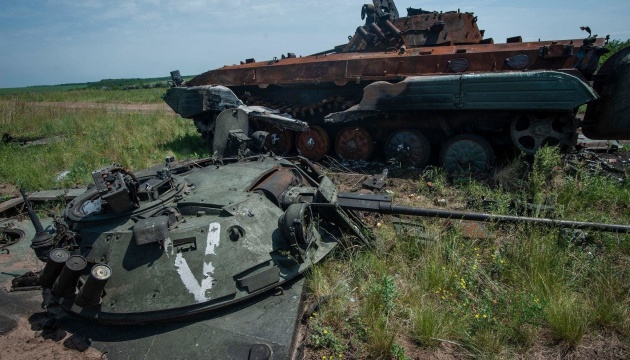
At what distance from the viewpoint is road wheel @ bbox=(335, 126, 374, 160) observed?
891cm

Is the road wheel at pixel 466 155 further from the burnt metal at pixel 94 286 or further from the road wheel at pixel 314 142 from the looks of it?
the burnt metal at pixel 94 286

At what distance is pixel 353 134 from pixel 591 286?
232 inches

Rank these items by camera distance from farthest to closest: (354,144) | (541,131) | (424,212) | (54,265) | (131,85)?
1. (131,85)
2. (354,144)
3. (541,131)
4. (424,212)
5. (54,265)

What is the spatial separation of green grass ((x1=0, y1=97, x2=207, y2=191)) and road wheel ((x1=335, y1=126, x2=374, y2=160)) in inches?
140

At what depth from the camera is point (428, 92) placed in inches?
296

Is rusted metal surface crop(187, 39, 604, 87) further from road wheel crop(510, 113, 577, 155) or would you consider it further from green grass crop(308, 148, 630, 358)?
green grass crop(308, 148, 630, 358)

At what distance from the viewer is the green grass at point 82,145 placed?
9199 millimetres

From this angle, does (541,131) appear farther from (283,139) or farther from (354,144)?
(283,139)

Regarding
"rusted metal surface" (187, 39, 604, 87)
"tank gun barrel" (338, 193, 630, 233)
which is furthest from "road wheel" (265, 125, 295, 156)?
"tank gun barrel" (338, 193, 630, 233)

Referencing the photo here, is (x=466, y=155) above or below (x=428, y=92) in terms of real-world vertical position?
below

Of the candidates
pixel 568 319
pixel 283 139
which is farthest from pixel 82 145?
pixel 568 319

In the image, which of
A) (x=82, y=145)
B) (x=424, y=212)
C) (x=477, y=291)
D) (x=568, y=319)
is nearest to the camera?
(x=568, y=319)

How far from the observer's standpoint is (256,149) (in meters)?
5.82

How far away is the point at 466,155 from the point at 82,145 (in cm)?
988
